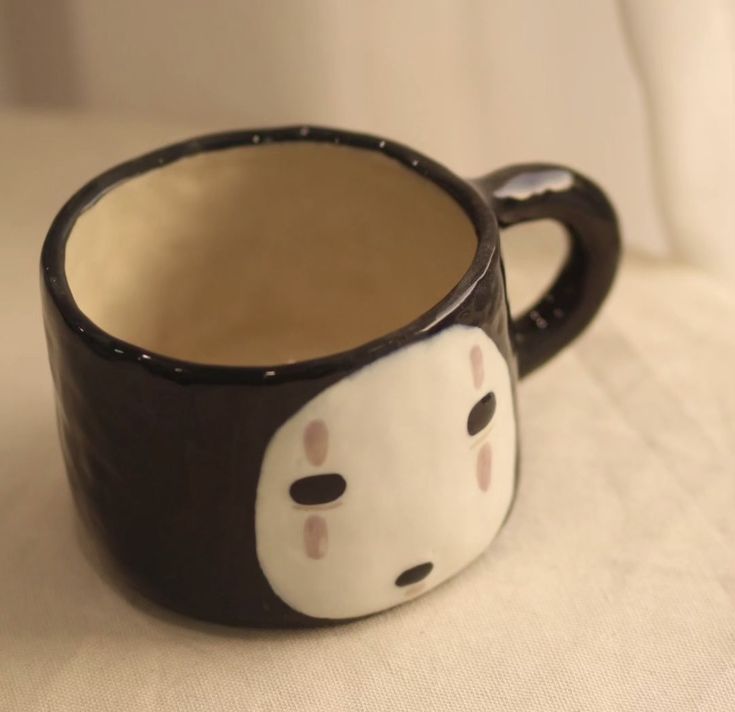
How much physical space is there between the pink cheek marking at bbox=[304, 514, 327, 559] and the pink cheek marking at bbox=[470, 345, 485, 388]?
65 millimetres

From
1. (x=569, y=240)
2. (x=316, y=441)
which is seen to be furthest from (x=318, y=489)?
(x=569, y=240)

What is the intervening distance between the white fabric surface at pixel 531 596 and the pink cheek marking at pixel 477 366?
91mm

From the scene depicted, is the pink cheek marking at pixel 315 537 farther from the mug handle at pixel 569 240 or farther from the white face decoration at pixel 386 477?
the mug handle at pixel 569 240

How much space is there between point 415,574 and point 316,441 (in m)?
0.07

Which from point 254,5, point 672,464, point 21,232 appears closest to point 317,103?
point 254,5

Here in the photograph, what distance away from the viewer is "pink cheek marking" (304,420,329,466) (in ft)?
1.07

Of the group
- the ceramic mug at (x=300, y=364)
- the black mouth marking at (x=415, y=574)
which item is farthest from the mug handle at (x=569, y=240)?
the black mouth marking at (x=415, y=574)

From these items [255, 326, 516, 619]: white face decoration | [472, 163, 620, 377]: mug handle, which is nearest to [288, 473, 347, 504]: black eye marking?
[255, 326, 516, 619]: white face decoration

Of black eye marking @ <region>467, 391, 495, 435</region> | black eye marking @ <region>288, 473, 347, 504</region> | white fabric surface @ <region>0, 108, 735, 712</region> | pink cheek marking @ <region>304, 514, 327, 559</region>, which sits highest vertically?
black eye marking @ <region>467, 391, 495, 435</region>

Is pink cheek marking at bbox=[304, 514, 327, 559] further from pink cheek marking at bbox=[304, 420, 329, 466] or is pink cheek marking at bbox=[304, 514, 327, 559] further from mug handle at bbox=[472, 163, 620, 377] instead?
mug handle at bbox=[472, 163, 620, 377]

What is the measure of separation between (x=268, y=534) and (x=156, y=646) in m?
0.07

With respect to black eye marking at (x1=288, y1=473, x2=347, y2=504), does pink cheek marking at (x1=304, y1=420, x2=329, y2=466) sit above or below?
above

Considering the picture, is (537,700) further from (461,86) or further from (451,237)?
(461,86)

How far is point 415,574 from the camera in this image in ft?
1.22
